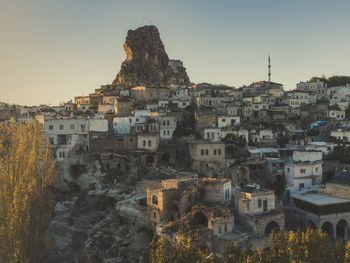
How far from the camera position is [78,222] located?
3559cm

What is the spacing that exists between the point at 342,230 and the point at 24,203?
28.6 meters

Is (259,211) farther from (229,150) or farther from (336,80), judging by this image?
(336,80)

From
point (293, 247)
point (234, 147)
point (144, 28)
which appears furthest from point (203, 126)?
point (144, 28)

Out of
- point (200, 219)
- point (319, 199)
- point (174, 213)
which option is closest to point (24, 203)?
point (174, 213)

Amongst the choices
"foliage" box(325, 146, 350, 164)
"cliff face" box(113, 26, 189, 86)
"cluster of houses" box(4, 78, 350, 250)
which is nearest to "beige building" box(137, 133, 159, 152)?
"cluster of houses" box(4, 78, 350, 250)

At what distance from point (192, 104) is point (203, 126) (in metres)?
15.9

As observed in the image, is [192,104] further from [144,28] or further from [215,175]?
[144,28]

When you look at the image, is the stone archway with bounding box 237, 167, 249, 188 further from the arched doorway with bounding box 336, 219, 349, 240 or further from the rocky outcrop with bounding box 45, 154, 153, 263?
the rocky outcrop with bounding box 45, 154, 153, 263

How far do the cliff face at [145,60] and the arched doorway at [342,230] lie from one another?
196ft

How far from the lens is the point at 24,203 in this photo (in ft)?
73.6

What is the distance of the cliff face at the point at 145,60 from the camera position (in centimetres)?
8575

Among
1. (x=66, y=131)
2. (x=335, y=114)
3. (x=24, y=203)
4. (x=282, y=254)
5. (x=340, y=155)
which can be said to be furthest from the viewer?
(x=335, y=114)

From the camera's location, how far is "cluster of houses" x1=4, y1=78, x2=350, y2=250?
93.4 feet

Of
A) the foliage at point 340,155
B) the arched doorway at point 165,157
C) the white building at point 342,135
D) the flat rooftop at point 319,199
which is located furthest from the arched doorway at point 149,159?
the white building at point 342,135
